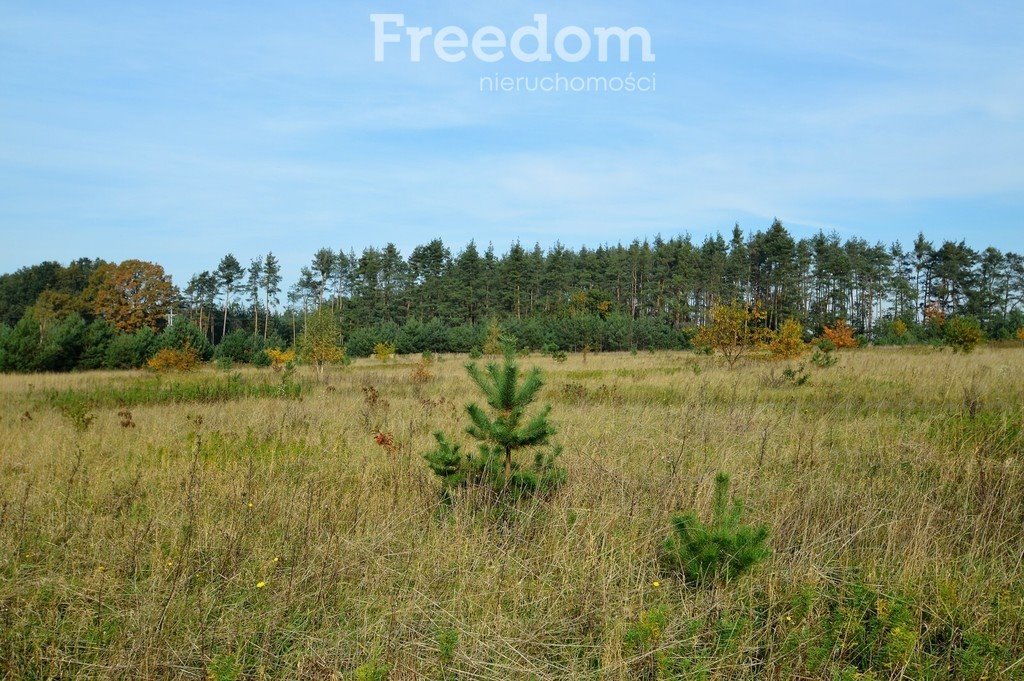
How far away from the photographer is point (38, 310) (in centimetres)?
5356

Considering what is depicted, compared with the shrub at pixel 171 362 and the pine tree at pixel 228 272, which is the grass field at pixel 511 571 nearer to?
the shrub at pixel 171 362

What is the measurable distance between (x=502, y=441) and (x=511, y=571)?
1212 millimetres

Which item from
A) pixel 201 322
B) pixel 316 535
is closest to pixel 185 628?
pixel 316 535

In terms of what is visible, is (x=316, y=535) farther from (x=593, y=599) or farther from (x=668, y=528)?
(x=668, y=528)

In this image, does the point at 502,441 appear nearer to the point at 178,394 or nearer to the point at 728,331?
the point at 178,394

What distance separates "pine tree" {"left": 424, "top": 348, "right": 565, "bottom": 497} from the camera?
433 centimetres

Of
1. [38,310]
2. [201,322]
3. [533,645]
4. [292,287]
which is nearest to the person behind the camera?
[533,645]

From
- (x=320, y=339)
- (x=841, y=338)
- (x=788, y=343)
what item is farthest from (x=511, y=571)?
(x=841, y=338)

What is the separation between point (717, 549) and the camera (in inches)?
126

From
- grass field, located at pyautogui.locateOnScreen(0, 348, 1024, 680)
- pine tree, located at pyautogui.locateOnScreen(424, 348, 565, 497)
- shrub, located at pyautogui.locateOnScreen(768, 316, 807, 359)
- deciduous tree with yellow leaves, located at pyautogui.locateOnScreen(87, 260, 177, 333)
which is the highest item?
deciduous tree with yellow leaves, located at pyautogui.locateOnScreen(87, 260, 177, 333)

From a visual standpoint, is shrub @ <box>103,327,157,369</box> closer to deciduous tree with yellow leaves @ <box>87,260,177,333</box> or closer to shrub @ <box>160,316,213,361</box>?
shrub @ <box>160,316,213,361</box>

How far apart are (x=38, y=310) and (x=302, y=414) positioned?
187 ft

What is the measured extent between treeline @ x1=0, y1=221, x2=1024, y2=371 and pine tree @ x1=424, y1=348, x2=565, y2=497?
42.5 m

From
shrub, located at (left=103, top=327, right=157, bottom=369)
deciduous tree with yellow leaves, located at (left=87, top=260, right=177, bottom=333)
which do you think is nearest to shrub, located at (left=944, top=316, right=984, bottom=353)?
shrub, located at (left=103, top=327, right=157, bottom=369)
